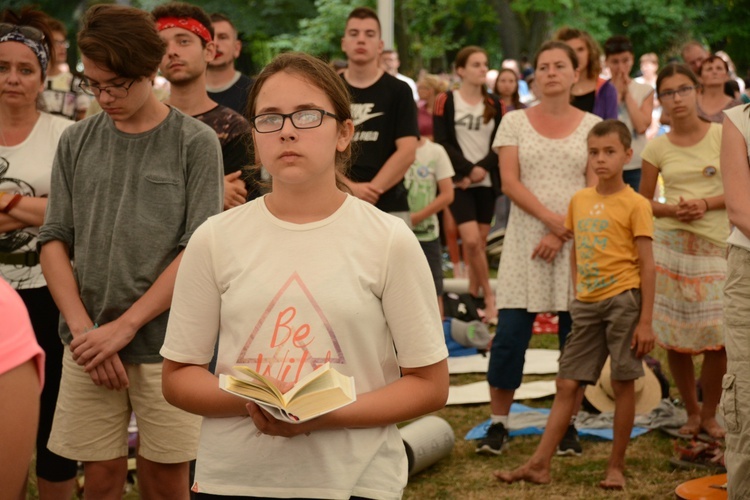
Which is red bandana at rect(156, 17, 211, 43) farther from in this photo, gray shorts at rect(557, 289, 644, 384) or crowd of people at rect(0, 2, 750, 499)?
gray shorts at rect(557, 289, 644, 384)

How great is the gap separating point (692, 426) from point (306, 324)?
4.41 meters

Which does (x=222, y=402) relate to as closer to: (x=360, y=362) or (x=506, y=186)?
(x=360, y=362)

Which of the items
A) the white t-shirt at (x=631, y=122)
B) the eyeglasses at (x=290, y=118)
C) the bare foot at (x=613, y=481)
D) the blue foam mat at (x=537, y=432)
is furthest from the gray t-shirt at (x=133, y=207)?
the white t-shirt at (x=631, y=122)

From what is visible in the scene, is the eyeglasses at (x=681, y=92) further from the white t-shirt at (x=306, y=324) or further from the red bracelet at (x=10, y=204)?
the white t-shirt at (x=306, y=324)

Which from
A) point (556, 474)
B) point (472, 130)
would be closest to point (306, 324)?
point (556, 474)

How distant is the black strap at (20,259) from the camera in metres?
4.39

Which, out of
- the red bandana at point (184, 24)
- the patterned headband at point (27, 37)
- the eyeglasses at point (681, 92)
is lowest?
the eyeglasses at point (681, 92)

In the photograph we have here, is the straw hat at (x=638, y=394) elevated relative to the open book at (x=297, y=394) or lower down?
lower down

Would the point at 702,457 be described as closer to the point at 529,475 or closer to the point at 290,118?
the point at 529,475

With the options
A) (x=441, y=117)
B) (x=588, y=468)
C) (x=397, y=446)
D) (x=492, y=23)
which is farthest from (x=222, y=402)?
(x=492, y=23)

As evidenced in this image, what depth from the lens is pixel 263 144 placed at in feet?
9.00

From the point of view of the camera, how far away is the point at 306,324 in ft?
8.86

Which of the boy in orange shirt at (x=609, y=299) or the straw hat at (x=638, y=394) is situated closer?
the boy in orange shirt at (x=609, y=299)

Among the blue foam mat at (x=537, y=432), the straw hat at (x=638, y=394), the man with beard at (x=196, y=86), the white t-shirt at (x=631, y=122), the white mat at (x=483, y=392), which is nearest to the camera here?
the man with beard at (x=196, y=86)
